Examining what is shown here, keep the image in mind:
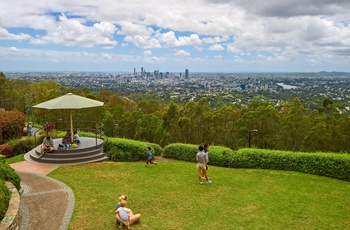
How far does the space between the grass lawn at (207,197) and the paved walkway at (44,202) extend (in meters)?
0.34

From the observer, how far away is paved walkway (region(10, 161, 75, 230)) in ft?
25.7

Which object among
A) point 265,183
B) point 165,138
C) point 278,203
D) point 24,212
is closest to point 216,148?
point 265,183

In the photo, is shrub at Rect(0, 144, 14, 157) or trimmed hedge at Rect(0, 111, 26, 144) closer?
shrub at Rect(0, 144, 14, 157)

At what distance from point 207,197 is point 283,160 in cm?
633

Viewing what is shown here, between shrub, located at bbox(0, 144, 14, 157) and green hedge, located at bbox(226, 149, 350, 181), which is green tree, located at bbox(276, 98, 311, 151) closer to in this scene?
green hedge, located at bbox(226, 149, 350, 181)

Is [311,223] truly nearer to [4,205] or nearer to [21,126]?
[4,205]

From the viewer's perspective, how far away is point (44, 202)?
9.31 m

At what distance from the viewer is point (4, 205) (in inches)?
281

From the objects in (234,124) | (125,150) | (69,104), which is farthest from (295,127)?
(69,104)

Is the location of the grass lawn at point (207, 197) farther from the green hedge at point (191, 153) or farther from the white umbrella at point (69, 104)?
the white umbrella at point (69, 104)

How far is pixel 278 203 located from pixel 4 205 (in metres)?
8.48

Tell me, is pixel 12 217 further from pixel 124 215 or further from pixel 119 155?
pixel 119 155

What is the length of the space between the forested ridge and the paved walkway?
18.3 m

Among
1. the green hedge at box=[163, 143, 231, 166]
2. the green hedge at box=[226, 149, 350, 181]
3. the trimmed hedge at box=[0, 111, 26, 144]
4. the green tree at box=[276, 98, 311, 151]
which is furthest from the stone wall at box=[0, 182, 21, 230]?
the green tree at box=[276, 98, 311, 151]
